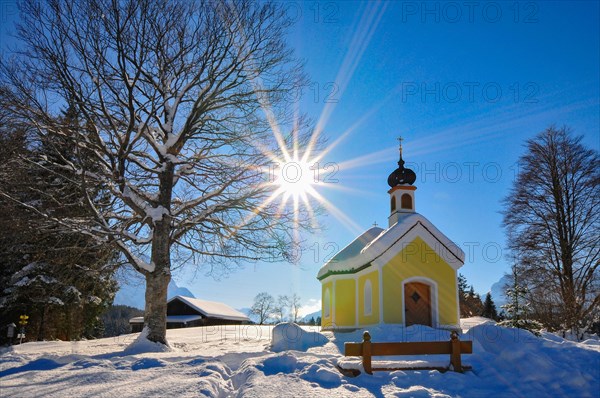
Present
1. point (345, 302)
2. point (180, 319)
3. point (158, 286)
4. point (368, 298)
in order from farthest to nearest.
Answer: point (180, 319), point (345, 302), point (368, 298), point (158, 286)

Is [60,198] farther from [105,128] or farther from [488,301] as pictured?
[488,301]

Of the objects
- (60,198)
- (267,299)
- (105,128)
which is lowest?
(267,299)

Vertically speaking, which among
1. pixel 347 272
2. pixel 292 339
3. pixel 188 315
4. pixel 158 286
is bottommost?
pixel 188 315

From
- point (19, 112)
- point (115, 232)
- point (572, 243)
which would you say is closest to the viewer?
point (19, 112)

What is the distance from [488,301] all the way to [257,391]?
151 feet

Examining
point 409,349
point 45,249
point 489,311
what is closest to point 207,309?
point 45,249

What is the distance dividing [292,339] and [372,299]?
5443 mm

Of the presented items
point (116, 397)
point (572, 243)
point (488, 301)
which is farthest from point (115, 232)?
point (488, 301)

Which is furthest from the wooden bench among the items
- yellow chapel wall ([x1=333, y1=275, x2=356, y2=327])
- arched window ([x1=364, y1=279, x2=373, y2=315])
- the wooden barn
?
the wooden barn

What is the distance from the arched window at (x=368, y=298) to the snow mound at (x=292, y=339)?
397 centimetres

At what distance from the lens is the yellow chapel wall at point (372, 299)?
18375 millimetres

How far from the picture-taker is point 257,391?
6691mm

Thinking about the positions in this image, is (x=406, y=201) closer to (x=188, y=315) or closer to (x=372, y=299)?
(x=372, y=299)

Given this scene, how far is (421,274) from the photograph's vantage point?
739 inches
